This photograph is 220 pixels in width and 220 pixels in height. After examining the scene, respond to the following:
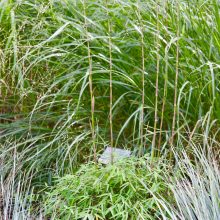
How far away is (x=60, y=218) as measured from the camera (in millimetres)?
2537

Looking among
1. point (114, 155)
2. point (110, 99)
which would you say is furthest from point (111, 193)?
point (110, 99)

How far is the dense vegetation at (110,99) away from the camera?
8.48ft

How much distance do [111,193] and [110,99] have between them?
1.39 ft

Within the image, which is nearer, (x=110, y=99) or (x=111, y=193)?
(x=111, y=193)

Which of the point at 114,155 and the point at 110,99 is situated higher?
the point at 110,99

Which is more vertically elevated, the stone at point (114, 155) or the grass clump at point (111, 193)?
the stone at point (114, 155)

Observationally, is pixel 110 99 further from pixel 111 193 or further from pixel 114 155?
pixel 111 193

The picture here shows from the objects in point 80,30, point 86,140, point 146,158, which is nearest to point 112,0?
point 80,30

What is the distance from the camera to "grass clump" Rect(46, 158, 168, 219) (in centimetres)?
234

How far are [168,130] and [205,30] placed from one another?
576 mm

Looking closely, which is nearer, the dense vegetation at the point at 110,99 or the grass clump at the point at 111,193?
the grass clump at the point at 111,193

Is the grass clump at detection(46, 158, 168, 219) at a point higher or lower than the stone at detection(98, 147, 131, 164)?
lower

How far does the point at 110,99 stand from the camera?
8.52ft

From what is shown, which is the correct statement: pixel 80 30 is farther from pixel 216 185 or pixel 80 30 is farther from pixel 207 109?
pixel 216 185
